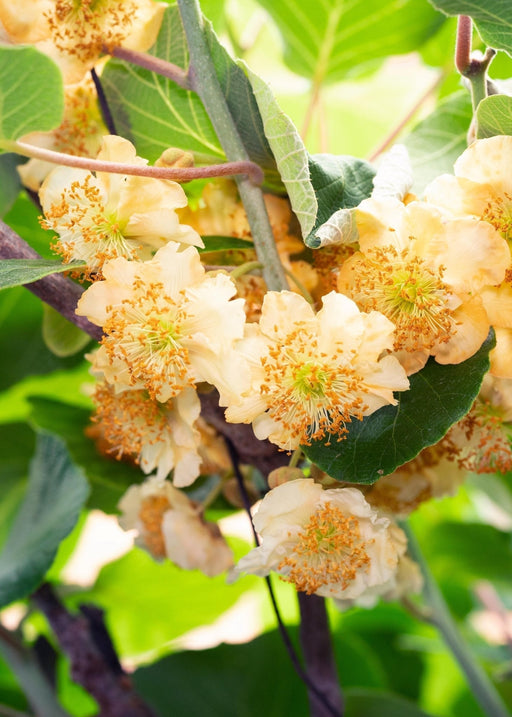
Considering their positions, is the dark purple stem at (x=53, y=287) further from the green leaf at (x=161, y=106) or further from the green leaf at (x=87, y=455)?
the green leaf at (x=87, y=455)

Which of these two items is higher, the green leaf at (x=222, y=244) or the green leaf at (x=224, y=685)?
the green leaf at (x=222, y=244)

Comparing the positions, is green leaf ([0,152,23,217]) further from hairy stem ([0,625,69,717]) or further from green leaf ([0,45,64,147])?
hairy stem ([0,625,69,717])

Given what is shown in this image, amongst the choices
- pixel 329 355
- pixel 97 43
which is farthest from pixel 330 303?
pixel 97 43

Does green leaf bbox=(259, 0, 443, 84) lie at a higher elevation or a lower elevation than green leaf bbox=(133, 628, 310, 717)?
higher

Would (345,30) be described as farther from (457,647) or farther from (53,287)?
(457,647)

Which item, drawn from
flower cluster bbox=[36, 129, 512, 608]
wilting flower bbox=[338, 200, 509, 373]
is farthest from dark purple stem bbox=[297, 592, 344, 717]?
wilting flower bbox=[338, 200, 509, 373]

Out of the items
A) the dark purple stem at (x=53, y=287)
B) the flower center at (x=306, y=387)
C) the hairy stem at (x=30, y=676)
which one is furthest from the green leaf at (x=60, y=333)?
the hairy stem at (x=30, y=676)
